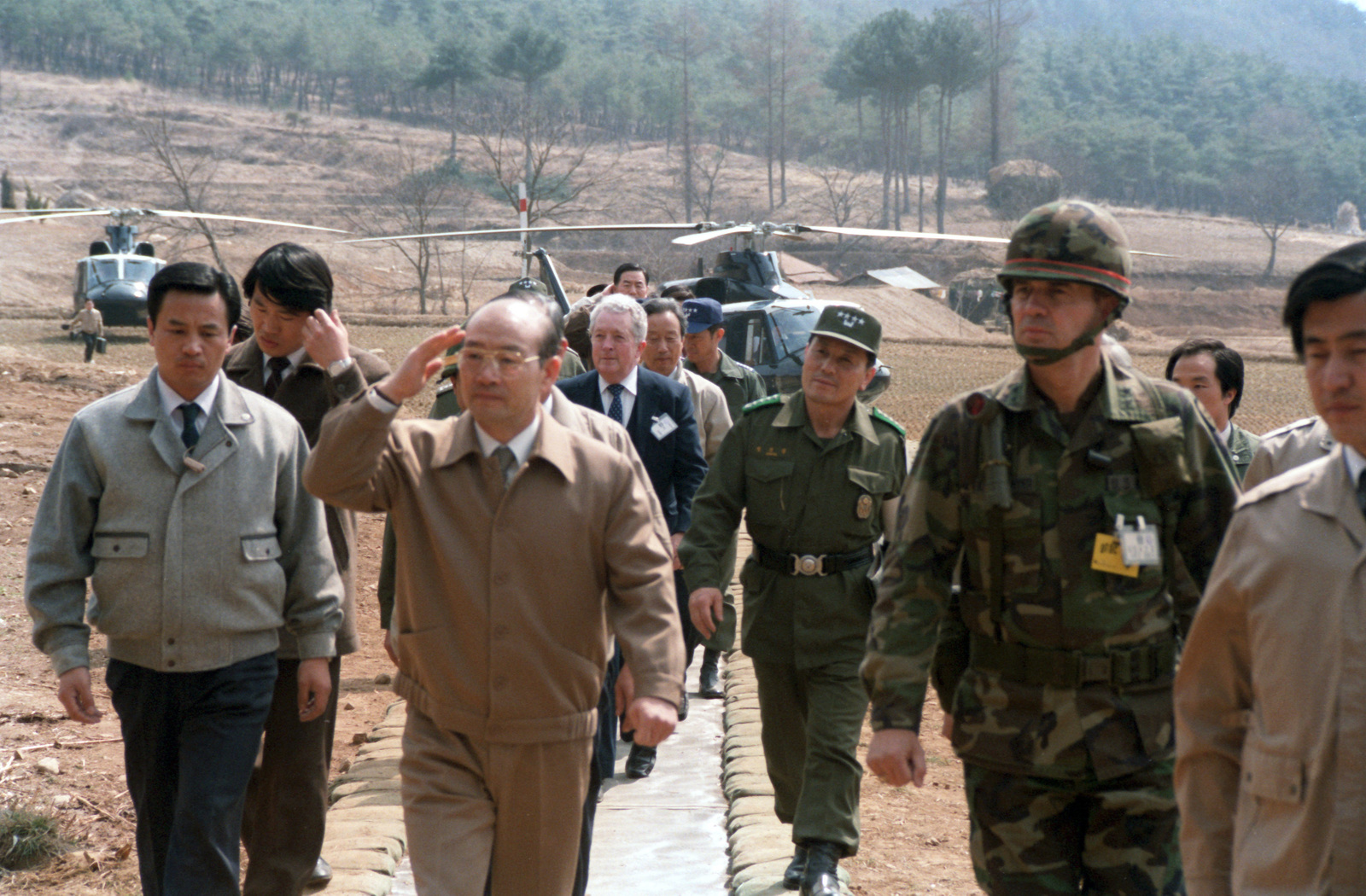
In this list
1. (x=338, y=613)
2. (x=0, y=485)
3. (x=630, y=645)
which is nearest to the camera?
(x=630, y=645)

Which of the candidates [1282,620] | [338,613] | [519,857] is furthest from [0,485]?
[1282,620]

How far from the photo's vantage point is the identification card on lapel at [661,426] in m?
5.85

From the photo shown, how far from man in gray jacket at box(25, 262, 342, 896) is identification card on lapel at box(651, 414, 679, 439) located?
7.22 ft

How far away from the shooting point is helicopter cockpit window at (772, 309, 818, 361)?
2025cm

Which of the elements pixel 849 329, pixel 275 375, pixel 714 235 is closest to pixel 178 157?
pixel 714 235

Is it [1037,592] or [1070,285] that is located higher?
[1070,285]

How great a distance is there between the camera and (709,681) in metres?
7.42

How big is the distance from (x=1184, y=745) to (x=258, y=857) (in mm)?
2931

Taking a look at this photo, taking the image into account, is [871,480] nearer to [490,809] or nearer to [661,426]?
[661,426]

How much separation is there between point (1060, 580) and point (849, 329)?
2.00m

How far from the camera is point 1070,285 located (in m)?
3.13

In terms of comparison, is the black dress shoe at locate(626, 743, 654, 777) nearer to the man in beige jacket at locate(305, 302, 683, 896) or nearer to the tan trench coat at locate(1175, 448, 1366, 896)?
the man in beige jacket at locate(305, 302, 683, 896)

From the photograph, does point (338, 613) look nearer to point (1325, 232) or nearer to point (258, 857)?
point (258, 857)

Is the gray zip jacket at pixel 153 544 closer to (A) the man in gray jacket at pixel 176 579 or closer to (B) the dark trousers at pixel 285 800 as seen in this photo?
(A) the man in gray jacket at pixel 176 579
